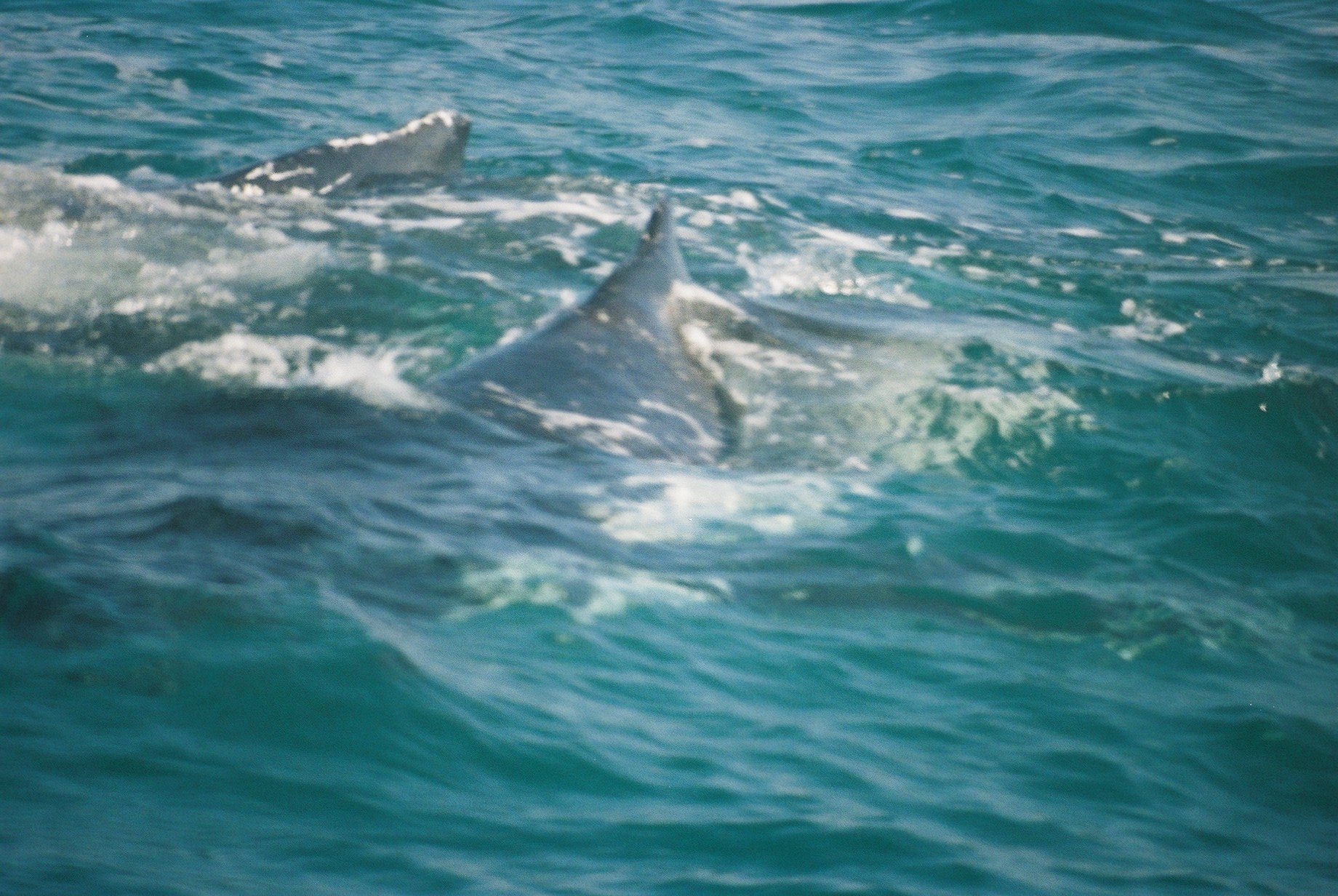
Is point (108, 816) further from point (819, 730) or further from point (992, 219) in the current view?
point (992, 219)

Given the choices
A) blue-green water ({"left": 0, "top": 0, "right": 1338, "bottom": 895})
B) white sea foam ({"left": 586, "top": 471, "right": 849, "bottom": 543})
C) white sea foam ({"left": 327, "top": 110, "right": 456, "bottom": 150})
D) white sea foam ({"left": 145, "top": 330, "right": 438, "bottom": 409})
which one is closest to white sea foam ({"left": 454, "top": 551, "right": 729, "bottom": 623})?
blue-green water ({"left": 0, "top": 0, "right": 1338, "bottom": 895})

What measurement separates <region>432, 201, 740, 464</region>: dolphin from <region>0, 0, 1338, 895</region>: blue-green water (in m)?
0.18

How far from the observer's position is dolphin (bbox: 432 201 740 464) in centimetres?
586

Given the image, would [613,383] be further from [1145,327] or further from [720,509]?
[1145,327]

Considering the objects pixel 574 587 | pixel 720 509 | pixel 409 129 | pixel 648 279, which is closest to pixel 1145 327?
pixel 648 279

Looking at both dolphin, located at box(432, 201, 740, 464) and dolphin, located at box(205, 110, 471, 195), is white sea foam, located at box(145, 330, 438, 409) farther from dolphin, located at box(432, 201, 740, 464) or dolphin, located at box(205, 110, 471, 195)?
dolphin, located at box(205, 110, 471, 195)

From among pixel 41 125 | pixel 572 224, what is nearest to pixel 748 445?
pixel 572 224

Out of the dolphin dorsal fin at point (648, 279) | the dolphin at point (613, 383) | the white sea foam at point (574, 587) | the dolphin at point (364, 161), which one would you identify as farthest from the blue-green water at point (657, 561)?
the dolphin dorsal fin at point (648, 279)

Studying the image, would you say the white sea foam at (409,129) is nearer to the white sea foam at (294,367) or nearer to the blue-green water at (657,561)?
the blue-green water at (657,561)

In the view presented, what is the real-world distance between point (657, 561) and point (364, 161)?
251 inches

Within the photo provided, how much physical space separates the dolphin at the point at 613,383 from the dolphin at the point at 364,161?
3752 millimetres

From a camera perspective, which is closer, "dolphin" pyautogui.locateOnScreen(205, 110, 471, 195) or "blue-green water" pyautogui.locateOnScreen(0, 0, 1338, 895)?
"blue-green water" pyautogui.locateOnScreen(0, 0, 1338, 895)

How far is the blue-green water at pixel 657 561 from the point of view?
12.1 ft

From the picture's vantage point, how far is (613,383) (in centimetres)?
620
